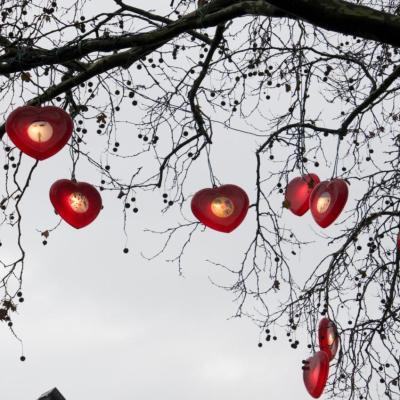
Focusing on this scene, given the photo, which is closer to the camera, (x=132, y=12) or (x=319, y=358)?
(x=319, y=358)

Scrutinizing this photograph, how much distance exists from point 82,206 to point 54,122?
68 cm

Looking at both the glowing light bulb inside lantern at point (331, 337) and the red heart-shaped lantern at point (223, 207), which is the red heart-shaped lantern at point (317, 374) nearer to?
the glowing light bulb inside lantern at point (331, 337)

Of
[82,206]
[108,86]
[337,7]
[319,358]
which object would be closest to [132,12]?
[108,86]

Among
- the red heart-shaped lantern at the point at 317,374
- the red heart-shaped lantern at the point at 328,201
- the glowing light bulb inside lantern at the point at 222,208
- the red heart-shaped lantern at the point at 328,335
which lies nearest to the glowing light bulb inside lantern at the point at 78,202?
the glowing light bulb inside lantern at the point at 222,208

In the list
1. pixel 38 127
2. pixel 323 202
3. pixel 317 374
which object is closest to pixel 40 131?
pixel 38 127

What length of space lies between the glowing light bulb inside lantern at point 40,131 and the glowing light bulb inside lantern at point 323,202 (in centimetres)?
139

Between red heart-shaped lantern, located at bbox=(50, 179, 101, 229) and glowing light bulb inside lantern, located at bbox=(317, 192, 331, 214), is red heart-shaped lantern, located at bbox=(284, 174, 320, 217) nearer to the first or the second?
glowing light bulb inside lantern, located at bbox=(317, 192, 331, 214)

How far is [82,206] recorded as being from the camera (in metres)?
4.07

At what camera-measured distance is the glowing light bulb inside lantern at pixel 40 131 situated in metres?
3.52

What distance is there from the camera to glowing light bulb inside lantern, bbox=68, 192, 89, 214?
4.07 meters

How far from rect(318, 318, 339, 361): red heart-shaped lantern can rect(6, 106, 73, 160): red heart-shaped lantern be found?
7.28 ft

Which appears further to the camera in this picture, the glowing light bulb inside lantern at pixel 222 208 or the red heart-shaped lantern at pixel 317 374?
the red heart-shaped lantern at pixel 317 374

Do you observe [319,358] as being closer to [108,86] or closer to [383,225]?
[383,225]

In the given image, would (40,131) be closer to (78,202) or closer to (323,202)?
(78,202)
